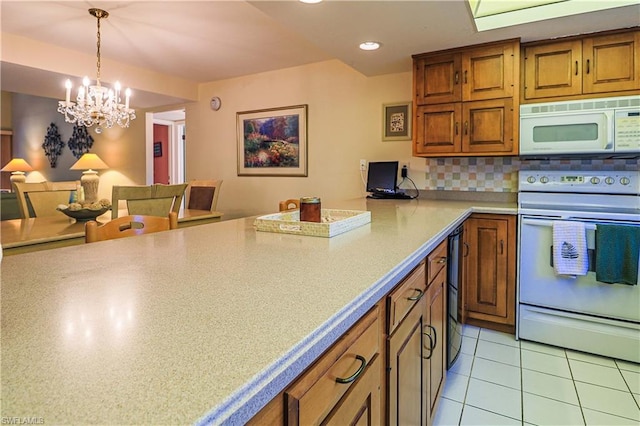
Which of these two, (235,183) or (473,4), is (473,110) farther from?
(235,183)

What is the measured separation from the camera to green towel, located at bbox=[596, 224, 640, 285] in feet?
6.84

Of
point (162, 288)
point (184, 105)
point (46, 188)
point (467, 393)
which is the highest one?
point (184, 105)

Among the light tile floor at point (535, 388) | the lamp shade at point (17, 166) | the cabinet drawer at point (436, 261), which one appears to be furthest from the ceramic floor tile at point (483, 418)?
the lamp shade at point (17, 166)

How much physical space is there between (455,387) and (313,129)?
2695mm

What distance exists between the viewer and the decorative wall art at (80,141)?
6.12m

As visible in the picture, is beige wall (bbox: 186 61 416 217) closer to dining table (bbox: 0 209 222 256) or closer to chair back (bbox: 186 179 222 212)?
chair back (bbox: 186 179 222 212)

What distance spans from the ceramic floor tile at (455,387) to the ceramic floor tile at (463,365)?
4 cm

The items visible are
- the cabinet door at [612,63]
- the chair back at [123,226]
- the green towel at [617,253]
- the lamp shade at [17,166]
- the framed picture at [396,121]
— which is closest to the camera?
the chair back at [123,226]


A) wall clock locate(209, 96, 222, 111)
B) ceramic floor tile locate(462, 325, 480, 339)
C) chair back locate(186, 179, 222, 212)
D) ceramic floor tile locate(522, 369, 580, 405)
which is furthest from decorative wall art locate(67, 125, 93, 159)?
ceramic floor tile locate(522, 369, 580, 405)

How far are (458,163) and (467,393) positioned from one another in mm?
1862

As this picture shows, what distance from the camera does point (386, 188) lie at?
3.27 metres

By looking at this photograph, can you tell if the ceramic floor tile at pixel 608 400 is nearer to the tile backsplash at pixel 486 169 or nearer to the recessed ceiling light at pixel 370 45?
the tile backsplash at pixel 486 169

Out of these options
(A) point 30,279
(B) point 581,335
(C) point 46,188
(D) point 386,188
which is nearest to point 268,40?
(D) point 386,188

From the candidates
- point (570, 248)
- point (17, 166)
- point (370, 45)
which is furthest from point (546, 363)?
point (17, 166)
